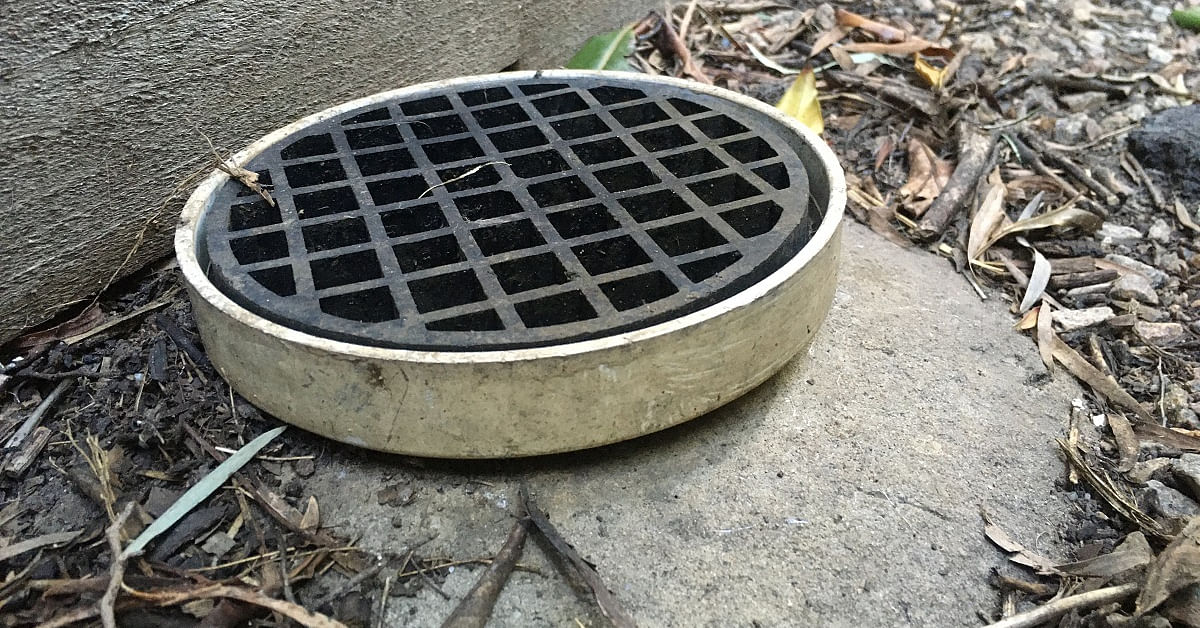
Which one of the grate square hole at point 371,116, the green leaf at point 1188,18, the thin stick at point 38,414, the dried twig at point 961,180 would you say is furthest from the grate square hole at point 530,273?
the green leaf at point 1188,18

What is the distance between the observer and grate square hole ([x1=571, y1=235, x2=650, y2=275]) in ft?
7.11

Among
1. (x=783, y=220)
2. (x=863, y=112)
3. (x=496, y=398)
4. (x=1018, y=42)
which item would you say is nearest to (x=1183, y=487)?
(x=783, y=220)

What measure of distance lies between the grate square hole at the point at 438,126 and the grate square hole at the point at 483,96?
0.13 metres

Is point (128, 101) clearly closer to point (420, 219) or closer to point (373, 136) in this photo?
point (373, 136)

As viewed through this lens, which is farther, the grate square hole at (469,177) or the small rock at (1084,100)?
the small rock at (1084,100)

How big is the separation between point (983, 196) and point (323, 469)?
7.87ft

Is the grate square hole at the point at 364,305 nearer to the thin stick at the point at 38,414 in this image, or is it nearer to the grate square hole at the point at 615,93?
the thin stick at the point at 38,414

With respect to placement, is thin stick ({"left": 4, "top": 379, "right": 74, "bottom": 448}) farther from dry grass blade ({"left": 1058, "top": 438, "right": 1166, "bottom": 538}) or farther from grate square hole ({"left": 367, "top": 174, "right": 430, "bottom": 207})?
dry grass blade ({"left": 1058, "top": 438, "right": 1166, "bottom": 538})

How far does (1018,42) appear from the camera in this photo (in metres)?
4.43

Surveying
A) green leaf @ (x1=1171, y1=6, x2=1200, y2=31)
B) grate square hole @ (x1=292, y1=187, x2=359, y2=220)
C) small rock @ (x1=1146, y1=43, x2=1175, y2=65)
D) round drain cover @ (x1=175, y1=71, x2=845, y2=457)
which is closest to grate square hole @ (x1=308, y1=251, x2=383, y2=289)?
round drain cover @ (x1=175, y1=71, x2=845, y2=457)

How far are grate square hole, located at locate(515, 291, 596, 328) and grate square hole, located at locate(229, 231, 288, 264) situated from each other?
2.08 feet

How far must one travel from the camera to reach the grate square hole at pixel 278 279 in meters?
2.04

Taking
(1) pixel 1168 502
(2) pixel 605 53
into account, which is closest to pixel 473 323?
(1) pixel 1168 502

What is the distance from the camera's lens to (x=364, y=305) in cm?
201
